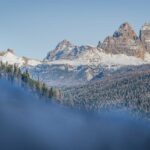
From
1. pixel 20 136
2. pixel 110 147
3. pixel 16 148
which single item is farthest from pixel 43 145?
pixel 110 147

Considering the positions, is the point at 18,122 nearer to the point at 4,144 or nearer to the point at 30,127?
the point at 30,127

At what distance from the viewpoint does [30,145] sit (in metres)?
167

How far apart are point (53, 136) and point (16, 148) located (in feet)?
136

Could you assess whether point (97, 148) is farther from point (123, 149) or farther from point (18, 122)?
point (18, 122)

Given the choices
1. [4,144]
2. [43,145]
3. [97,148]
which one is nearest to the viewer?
[4,144]

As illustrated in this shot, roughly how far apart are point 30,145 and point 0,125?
59.9ft

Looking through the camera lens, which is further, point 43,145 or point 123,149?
point 123,149

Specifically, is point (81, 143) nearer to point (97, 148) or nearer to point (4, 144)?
point (97, 148)

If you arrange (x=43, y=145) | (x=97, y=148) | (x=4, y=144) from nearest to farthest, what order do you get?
(x=4, y=144)
(x=43, y=145)
(x=97, y=148)

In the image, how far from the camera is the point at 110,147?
19825 cm

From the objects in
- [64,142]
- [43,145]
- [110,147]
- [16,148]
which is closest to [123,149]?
[110,147]

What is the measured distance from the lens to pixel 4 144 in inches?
6181

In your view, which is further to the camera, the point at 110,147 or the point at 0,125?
the point at 110,147

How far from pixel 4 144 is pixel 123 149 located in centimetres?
5515
